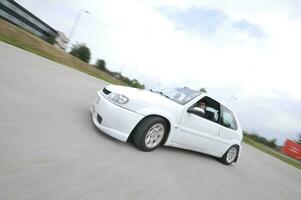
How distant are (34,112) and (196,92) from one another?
365 cm

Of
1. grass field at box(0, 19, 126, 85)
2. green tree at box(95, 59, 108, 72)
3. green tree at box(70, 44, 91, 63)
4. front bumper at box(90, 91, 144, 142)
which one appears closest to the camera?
front bumper at box(90, 91, 144, 142)

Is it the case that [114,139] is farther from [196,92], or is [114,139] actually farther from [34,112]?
[196,92]

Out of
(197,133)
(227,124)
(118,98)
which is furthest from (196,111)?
(227,124)

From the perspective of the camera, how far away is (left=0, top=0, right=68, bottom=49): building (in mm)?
64500

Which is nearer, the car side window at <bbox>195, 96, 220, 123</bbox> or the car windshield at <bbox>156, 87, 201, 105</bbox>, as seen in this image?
the car windshield at <bbox>156, 87, 201, 105</bbox>

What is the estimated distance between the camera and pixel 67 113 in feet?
18.0

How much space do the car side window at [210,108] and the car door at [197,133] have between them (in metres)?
0.08

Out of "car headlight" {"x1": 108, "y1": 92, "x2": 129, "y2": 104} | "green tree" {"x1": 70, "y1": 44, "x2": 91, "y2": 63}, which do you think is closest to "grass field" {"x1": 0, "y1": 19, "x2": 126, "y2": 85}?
"car headlight" {"x1": 108, "y1": 92, "x2": 129, "y2": 104}

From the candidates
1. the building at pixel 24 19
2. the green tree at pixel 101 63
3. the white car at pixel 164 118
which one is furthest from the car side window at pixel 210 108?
the green tree at pixel 101 63

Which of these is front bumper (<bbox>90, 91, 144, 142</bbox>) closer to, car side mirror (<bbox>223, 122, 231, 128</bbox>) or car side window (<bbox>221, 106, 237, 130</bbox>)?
car side window (<bbox>221, 106, 237, 130</bbox>)

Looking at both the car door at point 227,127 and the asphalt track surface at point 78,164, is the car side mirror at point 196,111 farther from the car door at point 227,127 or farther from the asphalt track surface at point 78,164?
the car door at point 227,127

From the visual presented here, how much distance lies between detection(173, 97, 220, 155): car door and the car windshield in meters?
0.36

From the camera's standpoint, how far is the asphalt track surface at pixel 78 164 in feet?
8.92

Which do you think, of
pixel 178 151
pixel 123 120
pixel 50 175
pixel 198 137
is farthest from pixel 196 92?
pixel 50 175
